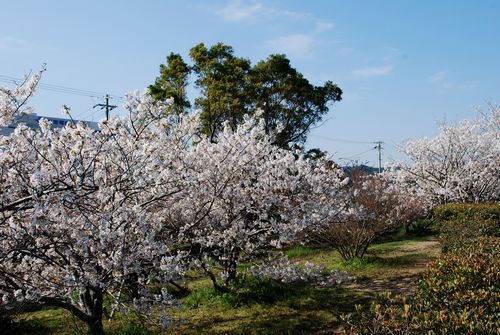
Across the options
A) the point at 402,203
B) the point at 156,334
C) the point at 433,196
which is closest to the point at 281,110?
the point at 433,196

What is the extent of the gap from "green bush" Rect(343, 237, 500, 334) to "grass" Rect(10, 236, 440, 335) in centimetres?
286

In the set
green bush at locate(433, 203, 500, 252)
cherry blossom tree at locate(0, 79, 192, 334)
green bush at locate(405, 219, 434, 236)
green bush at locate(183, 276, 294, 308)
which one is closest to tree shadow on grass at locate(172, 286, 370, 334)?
green bush at locate(183, 276, 294, 308)

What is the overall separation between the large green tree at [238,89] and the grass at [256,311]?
37.1 feet

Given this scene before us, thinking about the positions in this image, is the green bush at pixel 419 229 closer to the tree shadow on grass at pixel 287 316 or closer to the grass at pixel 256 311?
the grass at pixel 256 311

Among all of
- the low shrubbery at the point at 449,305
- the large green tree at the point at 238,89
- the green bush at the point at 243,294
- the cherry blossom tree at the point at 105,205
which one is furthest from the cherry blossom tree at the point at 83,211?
the large green tree at the point at 238,89

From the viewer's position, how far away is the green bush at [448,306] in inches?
138

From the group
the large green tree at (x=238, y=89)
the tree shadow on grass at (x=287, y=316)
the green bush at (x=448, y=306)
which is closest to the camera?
the green bush at (x=448, y=306)

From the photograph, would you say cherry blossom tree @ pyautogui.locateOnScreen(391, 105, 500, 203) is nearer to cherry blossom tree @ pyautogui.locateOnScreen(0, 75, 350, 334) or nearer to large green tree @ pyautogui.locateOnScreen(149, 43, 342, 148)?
large green tree @ pyautogui.locateOnScreen(149, 43, 342, 148)

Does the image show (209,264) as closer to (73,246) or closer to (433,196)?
(73,246)

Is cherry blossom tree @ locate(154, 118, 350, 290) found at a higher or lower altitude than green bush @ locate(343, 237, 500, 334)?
higher

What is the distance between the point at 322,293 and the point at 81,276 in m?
5.29

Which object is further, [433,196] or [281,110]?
[281,110]

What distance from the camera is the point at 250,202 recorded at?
876 centimetres

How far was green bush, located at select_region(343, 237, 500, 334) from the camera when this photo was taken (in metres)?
3.50
